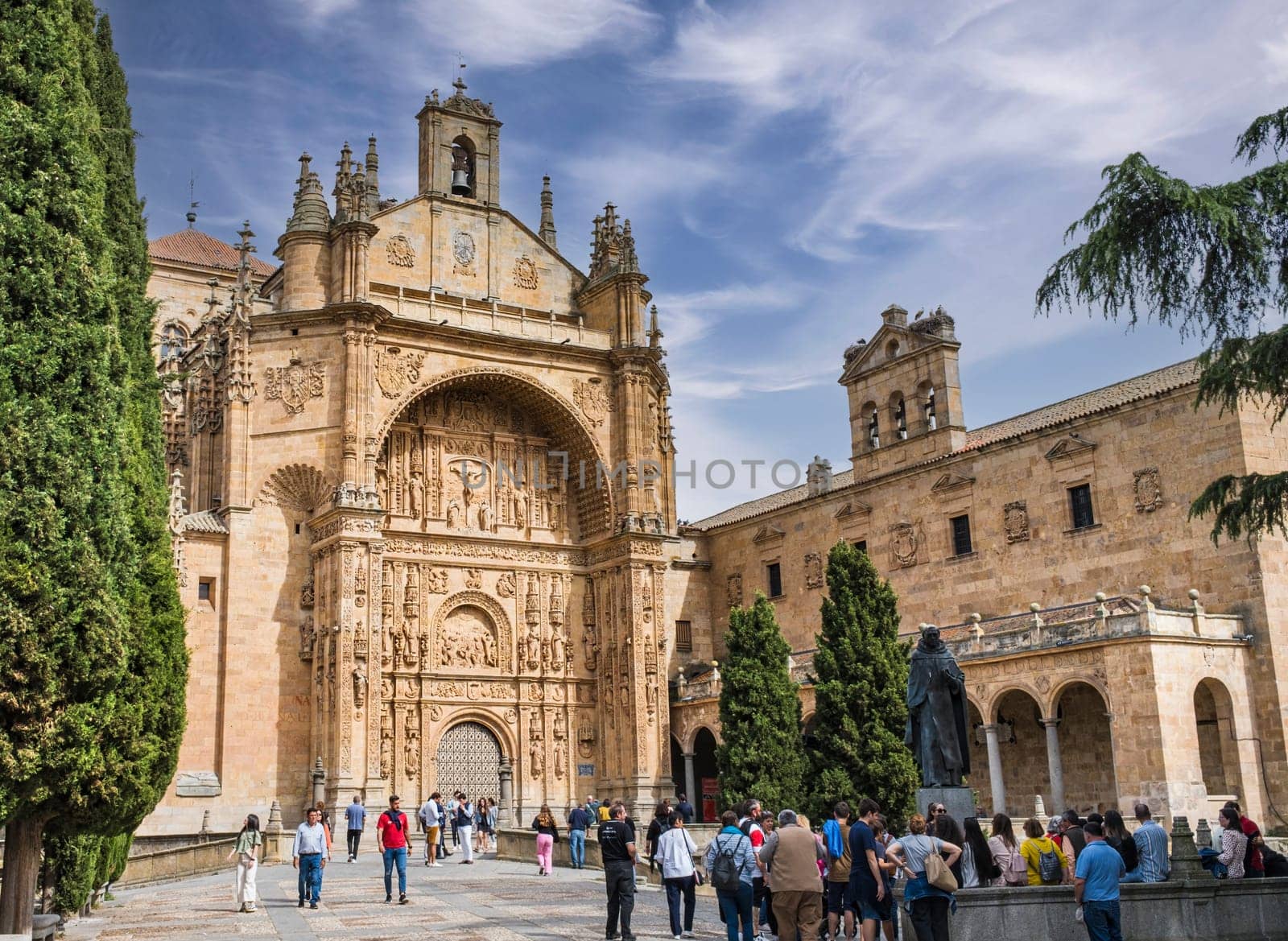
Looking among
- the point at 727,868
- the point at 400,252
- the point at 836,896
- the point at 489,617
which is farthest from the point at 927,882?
the point at 400,252

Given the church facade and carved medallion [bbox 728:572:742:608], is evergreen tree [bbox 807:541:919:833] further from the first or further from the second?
carved medallion [bbox 728:572:742:608]

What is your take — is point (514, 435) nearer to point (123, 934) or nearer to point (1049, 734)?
point (1049, 734)

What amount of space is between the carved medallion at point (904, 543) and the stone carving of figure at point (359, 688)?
1400cm

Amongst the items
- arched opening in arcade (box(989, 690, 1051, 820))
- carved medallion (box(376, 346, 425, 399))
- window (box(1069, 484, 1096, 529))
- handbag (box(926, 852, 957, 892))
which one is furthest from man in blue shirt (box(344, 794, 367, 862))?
window (box(1069, 484, 1096, 529))

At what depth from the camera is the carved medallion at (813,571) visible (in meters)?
37.1

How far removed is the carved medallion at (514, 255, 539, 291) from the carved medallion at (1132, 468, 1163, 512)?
56.8 ft

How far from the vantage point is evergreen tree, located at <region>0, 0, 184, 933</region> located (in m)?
10.2

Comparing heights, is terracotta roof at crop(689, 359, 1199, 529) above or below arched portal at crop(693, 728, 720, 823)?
above

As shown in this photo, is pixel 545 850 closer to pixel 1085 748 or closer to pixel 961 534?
pixel 1085 748

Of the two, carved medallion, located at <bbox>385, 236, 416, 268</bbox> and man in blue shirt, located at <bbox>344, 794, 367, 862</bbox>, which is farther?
carved medallion, located at <bbox>385, 236, 416, 268</bbox>

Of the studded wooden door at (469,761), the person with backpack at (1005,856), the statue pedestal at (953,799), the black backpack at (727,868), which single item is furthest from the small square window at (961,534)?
the black backpack at (727,868)

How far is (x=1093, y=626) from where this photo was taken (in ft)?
86.2

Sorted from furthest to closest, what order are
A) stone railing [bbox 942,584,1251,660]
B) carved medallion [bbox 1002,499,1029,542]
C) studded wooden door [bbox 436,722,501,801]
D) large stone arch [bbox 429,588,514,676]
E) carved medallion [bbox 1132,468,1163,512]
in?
1. large stone arch [bbox 429,588,514,676]
2. studded wooden door [bbox 436,722,501,801]
3. carved medallion [bbox 1002,499,1029,542]
4. carved medallion [bbox 1132,468,1163,512]
5. stone railing [bbox 942,584,1251,660]

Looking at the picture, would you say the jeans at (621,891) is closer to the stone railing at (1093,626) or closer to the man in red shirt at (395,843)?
the man in red shirt at (395,843)
